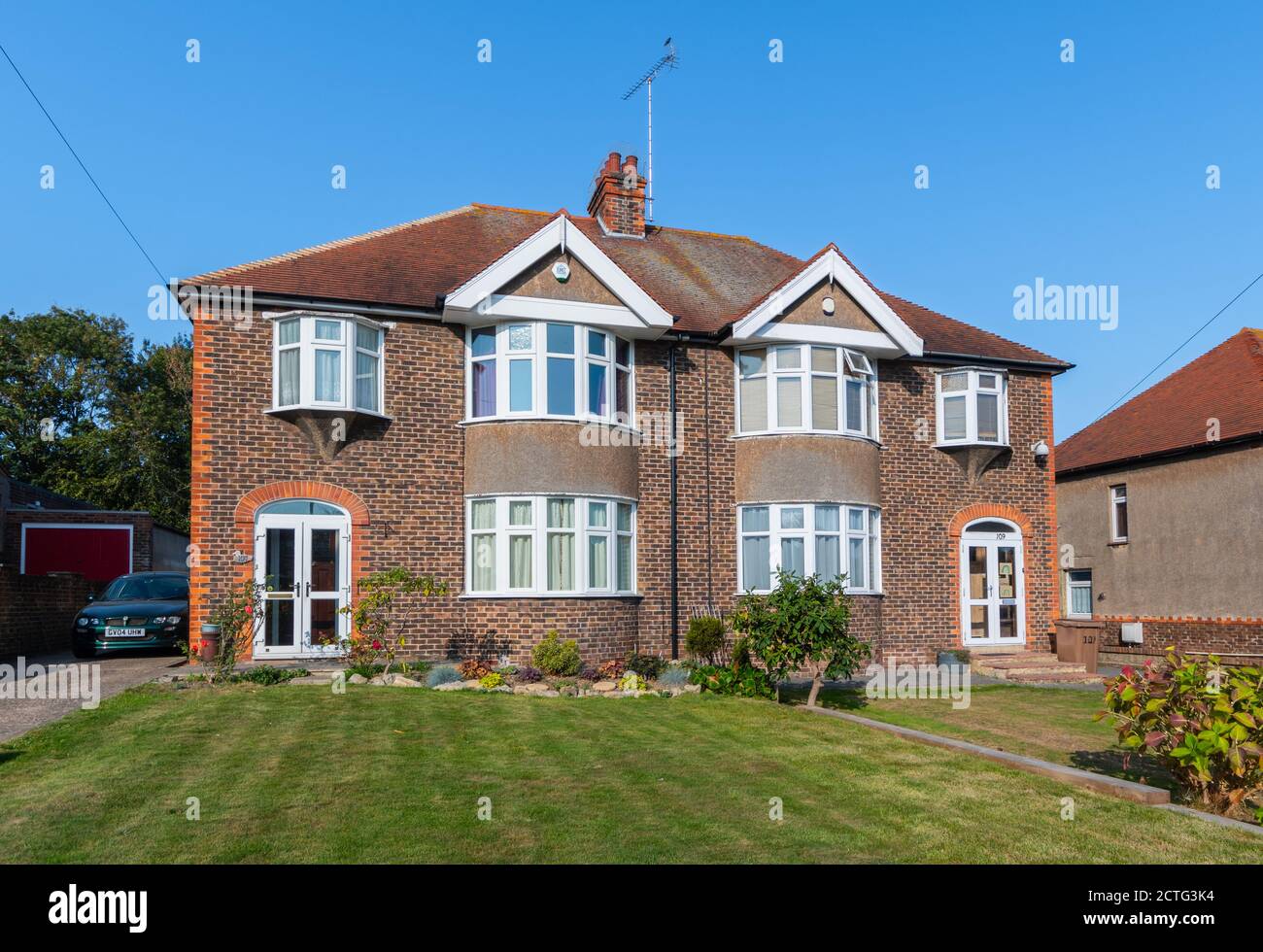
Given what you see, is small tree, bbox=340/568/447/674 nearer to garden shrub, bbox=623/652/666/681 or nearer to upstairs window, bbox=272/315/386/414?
upstairs window, bbox=272/315/386/414

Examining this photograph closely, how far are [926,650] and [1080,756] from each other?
939cm

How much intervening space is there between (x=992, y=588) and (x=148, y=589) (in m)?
16.3

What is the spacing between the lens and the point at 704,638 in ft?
56.3

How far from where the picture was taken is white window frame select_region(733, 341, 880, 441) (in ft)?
61.3

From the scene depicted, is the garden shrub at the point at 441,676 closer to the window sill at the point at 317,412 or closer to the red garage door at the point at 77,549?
the window sill at the point at 317,412

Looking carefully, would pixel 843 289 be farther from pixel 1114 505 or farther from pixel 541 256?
pixel 1114 505

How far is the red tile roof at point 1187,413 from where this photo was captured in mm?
22953

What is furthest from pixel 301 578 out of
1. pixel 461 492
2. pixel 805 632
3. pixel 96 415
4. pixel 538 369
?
pixel 96 415

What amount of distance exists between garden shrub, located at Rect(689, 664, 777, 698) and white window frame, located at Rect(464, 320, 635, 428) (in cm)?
466

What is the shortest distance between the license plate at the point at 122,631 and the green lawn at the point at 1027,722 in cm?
1093

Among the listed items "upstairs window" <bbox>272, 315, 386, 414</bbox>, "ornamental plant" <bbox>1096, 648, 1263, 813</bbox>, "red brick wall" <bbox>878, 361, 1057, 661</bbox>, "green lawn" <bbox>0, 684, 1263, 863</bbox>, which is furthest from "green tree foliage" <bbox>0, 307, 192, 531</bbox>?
"ornamental plant" <bbox>1096, 648, 1263, 813</bbox>

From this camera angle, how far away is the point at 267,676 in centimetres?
1402
